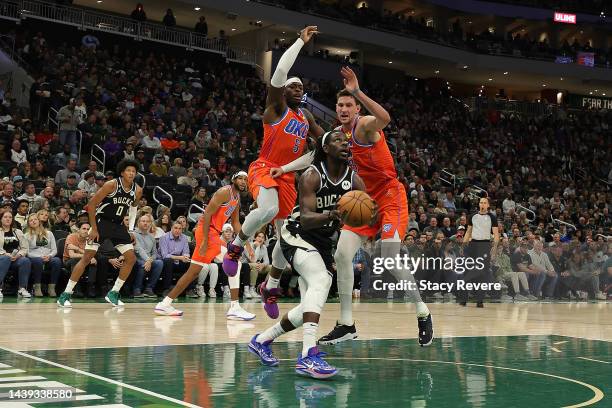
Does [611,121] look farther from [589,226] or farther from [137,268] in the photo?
[137,268]

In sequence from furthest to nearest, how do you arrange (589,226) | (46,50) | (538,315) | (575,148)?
(575,148), (589,226), (46,50), (538,315)

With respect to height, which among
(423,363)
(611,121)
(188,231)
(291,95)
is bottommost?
Answer: (423,363)

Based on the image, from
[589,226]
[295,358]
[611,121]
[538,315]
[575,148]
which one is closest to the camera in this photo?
[295,358]

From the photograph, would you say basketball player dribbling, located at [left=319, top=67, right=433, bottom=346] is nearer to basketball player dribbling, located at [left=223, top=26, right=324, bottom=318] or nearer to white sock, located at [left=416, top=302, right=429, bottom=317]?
white sock, located at [left=416, top=302, right=429, bottom=317]

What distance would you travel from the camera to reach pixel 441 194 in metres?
24.7

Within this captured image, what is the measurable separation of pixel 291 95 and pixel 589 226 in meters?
21.1

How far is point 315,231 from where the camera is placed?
6777mm

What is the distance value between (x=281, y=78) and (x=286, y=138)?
85 cm

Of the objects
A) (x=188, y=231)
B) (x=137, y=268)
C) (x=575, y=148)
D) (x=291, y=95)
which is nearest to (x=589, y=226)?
(x=575, y=148)

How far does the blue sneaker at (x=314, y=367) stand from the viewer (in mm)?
6141

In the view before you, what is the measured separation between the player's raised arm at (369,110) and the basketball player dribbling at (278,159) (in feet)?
2.29

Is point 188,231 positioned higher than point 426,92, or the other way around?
point 426,92

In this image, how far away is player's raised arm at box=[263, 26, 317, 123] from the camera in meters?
7.66

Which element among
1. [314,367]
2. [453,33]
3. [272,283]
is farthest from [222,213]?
[453,33]
